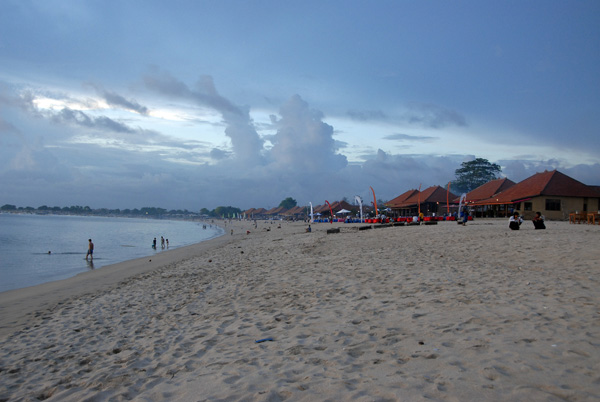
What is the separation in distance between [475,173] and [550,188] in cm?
4717

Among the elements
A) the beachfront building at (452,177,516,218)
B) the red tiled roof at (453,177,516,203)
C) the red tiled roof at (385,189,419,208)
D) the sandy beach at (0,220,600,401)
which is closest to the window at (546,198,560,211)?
the beachfront building at (452,177,516,218)

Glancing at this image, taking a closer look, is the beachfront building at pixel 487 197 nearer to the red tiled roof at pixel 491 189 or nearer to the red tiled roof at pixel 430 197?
the red tiled roof at pixel 491 189

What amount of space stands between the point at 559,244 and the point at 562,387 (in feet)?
28.9

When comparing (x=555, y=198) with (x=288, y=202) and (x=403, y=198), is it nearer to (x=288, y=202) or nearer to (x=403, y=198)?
(x=403, y=198)

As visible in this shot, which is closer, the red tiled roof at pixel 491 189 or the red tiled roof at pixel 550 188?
the red tiled roof at pixel 550 188

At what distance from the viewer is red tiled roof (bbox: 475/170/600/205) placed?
94.2 ft

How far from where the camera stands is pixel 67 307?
805 cm

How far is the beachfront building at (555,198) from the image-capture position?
28.5 m

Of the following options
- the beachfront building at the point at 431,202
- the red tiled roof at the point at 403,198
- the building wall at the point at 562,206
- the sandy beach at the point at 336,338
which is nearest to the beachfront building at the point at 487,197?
the beachfront building at the point at 431,202

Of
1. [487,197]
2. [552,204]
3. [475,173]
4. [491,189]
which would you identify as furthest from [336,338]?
[475,173]

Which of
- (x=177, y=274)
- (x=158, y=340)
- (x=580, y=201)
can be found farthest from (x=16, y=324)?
(x=580, y=201)

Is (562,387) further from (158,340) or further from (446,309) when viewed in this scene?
(158,340)

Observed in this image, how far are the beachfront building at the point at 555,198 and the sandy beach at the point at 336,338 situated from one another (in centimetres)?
2340

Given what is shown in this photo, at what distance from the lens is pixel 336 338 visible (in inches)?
165
